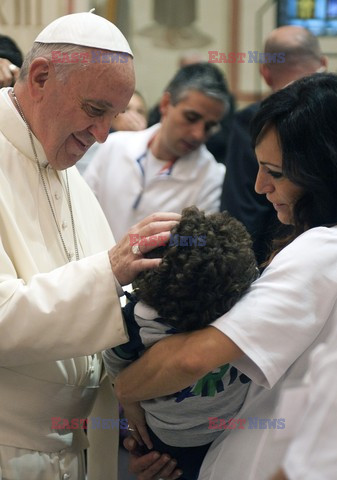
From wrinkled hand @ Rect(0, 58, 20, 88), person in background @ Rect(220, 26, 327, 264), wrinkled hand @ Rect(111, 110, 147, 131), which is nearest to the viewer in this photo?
wrinkled hand @ Rect(0, 58, 20, 88)

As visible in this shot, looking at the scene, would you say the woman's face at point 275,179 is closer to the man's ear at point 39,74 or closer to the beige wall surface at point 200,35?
the man's ear at point 39,74

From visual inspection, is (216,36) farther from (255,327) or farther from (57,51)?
(255,327)

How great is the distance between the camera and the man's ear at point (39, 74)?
2.45 metres

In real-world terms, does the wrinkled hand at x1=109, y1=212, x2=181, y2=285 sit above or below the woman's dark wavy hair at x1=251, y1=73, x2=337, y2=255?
below

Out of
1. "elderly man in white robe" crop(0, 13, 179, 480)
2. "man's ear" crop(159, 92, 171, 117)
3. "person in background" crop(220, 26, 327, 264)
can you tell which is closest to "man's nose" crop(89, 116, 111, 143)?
"elderly man in white robe" crop(0, 13, 179, 480)

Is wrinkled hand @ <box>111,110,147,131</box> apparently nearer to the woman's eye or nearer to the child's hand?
the woman's eye

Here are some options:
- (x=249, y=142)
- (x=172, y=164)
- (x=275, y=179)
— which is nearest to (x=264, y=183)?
(x=275, y=179)

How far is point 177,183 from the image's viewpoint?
4.58 meters

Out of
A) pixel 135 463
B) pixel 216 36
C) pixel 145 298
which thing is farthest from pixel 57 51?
Answer: pixel 216 36

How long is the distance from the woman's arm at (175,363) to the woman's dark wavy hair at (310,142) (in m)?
0.45

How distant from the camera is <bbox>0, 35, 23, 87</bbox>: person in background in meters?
3.14

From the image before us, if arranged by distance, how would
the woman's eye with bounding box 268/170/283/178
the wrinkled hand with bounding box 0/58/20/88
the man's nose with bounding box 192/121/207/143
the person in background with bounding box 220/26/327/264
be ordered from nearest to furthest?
the woman's eye with bounding box 268/170/283/178, the wrinkled hand with bounding box 0/58/20/88, the person in background with bounding box 220/26/327/264, the man's nose with bounding box 192/121/207/143

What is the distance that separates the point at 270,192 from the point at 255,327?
0.53 metres

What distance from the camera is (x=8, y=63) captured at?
10.6ft
